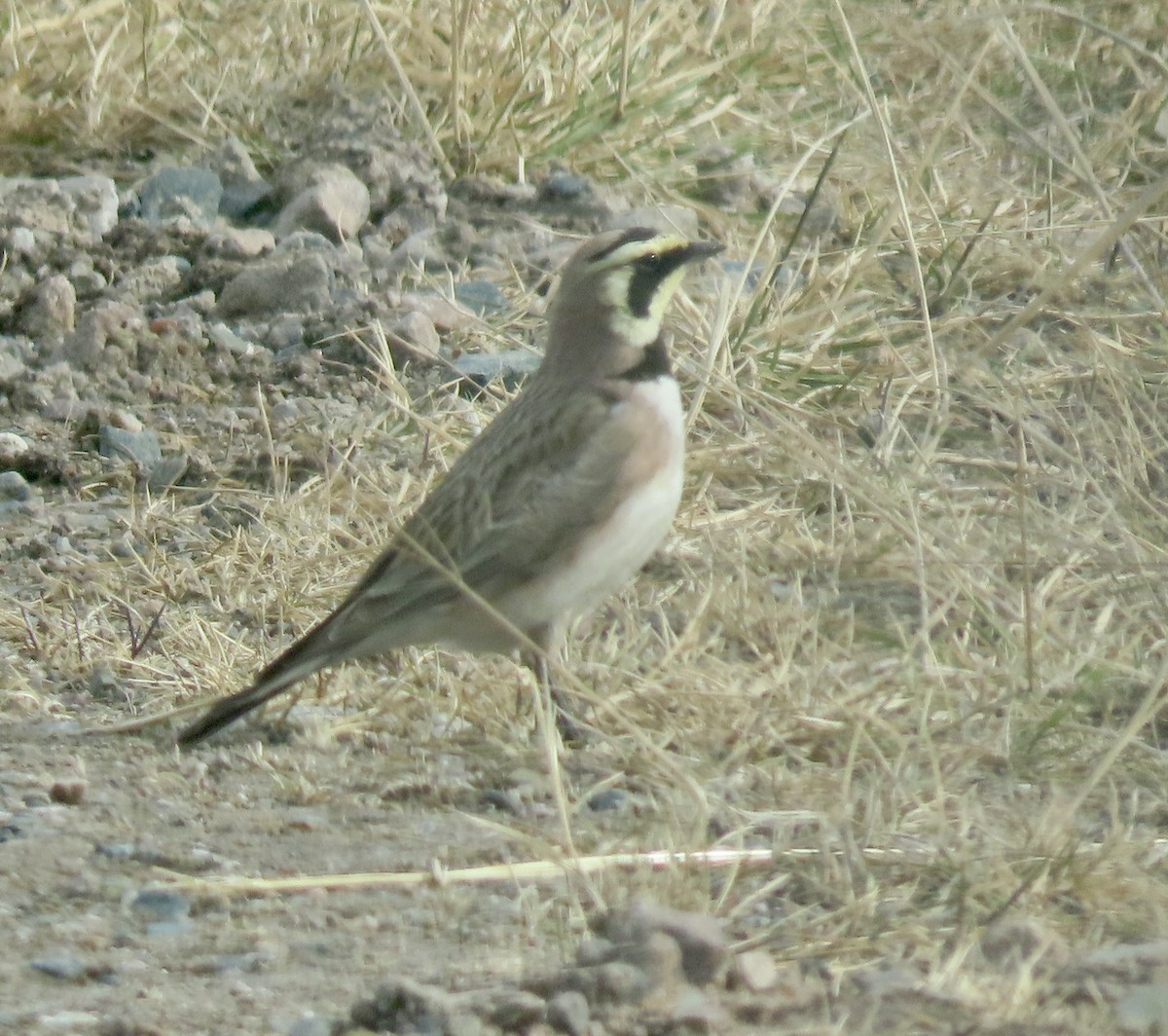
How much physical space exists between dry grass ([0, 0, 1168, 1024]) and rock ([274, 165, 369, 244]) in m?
0.34

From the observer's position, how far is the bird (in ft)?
13.5

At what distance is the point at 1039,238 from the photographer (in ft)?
21.1

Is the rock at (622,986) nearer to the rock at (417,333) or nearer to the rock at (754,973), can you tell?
the rock at (754,973)

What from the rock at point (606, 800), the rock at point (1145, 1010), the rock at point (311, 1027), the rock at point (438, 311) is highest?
the rock at point (1145, 1010)

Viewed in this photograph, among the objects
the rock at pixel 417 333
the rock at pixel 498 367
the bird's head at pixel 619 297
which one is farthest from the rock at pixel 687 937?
the rock at pixel 417 333

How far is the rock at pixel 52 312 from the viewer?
6242 millimetres

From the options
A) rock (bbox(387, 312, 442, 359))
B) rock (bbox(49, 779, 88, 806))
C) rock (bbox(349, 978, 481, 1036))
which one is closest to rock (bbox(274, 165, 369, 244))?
rock (bbox(387, 312, 442, 359))

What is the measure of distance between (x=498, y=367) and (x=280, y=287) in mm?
854

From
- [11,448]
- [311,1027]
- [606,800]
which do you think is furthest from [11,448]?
[311,1027]

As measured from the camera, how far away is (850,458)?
542 centimetres

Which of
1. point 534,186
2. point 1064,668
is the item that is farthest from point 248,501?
point 1064,668

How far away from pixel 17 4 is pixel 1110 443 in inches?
174

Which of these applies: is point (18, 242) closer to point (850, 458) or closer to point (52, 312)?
point (52, 312)

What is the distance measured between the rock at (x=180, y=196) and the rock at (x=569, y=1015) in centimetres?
447
